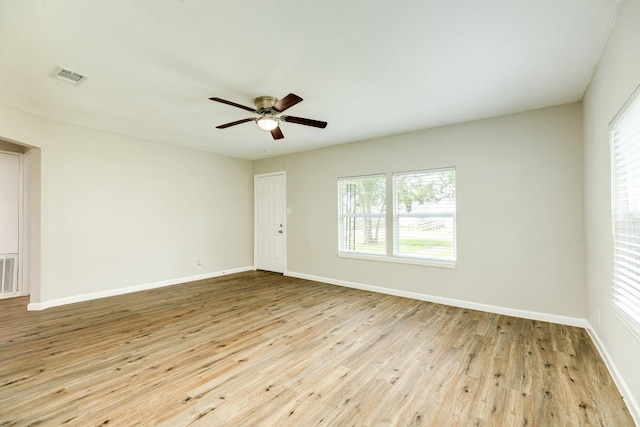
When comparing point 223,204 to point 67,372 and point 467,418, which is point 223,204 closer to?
point 67,372

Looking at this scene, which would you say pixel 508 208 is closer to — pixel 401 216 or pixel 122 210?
pixel 401 216

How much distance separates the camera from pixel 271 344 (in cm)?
Result: 280

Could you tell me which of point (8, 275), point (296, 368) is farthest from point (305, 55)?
point (8, 275)

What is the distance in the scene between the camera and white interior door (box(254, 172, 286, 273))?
609cm

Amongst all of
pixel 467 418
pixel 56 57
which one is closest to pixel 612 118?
pixel 467 418

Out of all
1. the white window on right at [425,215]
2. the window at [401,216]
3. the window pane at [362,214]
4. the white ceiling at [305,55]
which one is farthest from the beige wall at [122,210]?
the white window on right at [425,215]

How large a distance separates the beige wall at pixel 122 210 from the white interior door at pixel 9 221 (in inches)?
51.3

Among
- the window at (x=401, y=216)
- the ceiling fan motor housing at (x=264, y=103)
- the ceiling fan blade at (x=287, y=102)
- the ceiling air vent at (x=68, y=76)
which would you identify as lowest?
the window at (x=401, y=216)

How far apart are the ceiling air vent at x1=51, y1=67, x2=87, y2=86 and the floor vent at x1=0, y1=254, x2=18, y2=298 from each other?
3671mm

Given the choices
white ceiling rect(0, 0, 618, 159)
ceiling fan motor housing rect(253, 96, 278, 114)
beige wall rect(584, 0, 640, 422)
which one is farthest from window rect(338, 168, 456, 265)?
ceiling fan motor housing rect(253, 96, 278, 114)

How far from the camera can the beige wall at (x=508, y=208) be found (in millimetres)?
3283

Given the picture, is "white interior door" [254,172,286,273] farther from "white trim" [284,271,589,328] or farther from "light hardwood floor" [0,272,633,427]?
A: "light hardwood floor" [0,272,633,427]

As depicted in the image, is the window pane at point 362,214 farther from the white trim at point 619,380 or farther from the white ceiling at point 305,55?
the white trim at point 619,380

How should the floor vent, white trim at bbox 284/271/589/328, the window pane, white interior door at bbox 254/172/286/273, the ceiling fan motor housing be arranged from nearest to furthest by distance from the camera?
the ceiling fan motor housing → white trim at bbox 284/271/589/328 → the floor vent → the window pane → white interior door at bbox 254/172/286/273
